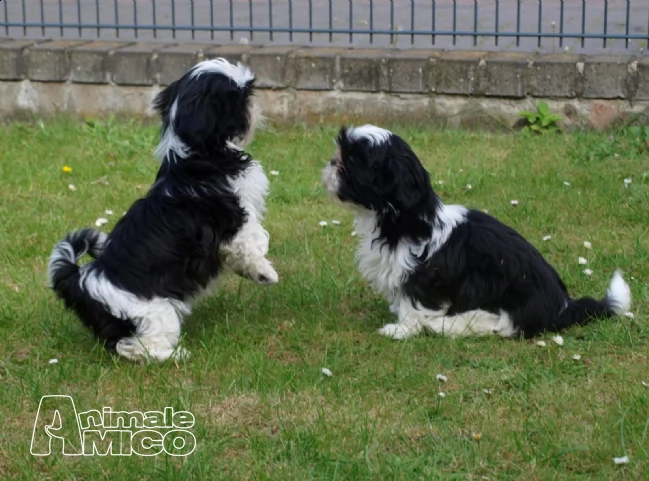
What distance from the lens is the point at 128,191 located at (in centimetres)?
711

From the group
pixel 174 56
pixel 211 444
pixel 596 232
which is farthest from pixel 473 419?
pixel 174 56

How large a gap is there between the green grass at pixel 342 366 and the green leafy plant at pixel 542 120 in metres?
0.81

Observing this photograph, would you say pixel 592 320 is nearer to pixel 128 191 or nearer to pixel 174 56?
pixel 128 191

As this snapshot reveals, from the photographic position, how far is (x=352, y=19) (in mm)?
9266

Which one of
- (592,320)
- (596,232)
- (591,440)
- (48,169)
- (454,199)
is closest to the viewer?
(591,440)

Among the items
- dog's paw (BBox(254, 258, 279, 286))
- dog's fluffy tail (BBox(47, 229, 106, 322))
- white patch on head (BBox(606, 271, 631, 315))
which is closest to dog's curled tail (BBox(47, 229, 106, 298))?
dog's fluffy tail (BBox(47, 229, 106, 322))

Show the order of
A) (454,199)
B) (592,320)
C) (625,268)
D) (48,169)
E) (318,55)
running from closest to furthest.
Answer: (592,320) < (625,268) < (454,199) < (48,169) < (318,55)

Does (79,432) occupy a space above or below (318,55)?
below

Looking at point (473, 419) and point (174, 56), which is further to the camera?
point (174, 56)

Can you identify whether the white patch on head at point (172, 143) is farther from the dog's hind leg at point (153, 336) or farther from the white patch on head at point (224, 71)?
the dog's hind leg at point (153, 336)

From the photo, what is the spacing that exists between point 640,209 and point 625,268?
986 millimetres

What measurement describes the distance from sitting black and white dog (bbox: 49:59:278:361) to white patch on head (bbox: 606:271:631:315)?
5.25ft

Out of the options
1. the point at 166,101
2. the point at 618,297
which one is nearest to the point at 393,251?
the point at 618,297

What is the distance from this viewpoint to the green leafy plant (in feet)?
26.2
